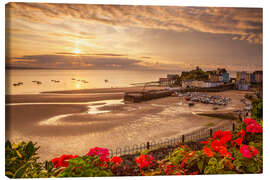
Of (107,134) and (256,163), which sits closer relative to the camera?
(256,163)

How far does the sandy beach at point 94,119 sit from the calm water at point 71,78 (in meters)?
0.10

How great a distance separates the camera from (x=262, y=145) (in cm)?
280

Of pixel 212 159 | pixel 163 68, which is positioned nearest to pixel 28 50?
pixel 163 68

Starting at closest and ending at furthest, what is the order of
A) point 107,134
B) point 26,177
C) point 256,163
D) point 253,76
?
point 26,177 → point 256,163 → point 107,134 → point 253,76

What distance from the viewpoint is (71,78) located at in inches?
122

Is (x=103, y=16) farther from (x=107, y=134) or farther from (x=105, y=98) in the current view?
(x=107, y=134)

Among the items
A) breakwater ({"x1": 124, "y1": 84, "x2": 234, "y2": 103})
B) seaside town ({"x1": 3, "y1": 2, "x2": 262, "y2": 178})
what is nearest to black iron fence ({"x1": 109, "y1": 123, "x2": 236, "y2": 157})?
seaside town ({"x1": 3, "y1": 2, "x2": 262, "y2": 178})

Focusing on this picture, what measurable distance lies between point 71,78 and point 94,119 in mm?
802

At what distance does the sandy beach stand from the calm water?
103 mm

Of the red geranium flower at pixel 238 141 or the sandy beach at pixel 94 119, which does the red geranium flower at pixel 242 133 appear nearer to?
the red geranium flower at pixel 238 141

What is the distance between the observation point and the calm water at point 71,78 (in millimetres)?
2719

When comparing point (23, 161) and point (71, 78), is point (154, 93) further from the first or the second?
point (23, 161)

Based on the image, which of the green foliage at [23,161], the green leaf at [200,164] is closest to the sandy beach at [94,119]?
→ the green foliage at [23,161]

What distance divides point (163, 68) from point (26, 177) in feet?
8.25
